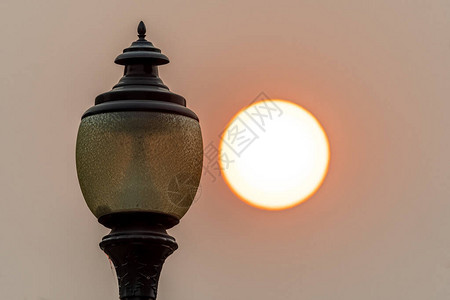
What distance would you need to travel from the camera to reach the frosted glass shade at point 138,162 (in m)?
6.39

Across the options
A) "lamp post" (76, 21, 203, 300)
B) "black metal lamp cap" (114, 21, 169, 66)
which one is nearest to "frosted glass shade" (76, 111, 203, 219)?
"lamp post" (76, 21, 203, 300)

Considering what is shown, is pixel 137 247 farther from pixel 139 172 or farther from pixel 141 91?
pixel 141 91

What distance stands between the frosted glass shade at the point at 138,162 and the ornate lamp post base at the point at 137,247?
0.11 meters

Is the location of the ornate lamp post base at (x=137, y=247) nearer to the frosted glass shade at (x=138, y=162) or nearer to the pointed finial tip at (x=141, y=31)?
the frosted glass shade at (x=138, y=162)

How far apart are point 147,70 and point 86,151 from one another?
0.95 m

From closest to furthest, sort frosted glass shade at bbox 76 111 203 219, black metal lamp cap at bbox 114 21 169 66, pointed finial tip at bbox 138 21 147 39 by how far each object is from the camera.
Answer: frosted glass shade at bbox 76 111 203 219
black metal lamp cap at bbox 114 21 169 66
pointed finial tip at bbox 138 21 147 39

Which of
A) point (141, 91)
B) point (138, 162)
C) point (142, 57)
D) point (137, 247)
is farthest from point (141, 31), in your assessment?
point (137, 247)

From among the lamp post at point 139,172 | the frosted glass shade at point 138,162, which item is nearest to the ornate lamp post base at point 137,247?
the lamp post at point 139,172

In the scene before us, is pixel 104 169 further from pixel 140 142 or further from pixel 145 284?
pixel 145 284

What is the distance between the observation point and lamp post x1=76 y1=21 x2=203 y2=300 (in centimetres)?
640

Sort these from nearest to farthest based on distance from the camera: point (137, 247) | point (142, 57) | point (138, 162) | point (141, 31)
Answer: point (138, 162), point (137, 247), point (142, 57), point (141, 31)

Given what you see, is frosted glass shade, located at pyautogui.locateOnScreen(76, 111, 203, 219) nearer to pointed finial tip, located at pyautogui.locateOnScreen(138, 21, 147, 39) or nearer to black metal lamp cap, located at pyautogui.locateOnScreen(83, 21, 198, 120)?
black metal lamp cap, located at pyautogui.locateOnScreen(83, 21, 198, 120)

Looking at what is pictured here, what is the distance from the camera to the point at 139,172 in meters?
6.39

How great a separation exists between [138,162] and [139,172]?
72 mm
